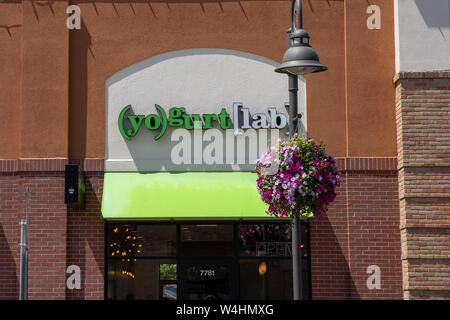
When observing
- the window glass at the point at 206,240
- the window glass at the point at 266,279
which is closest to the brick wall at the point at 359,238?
the window glass at the point at 266,279

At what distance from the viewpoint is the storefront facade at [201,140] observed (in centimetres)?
1648

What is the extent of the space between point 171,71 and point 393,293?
652 cm

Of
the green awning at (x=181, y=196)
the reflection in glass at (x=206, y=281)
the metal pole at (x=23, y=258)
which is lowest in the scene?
the reflection in glass at (x=206, y=281)

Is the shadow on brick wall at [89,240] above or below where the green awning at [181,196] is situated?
below

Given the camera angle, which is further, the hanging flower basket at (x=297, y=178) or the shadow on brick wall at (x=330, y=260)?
the shadow on brick wall at (x=330, y=260)

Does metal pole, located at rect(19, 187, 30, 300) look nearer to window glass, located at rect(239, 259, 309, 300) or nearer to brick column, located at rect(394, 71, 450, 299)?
window glass, located at rect(239, 259, 309, 300)

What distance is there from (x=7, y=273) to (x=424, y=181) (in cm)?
872

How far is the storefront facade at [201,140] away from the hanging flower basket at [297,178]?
371cm

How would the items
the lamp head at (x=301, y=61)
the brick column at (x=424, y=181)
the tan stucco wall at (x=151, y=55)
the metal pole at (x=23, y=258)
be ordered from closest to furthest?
1. the lamp head at (x=301, y=61)
2. the metal pole at (x=23, y=258)
3. the brick column at (x=424, y=181)
4. the tan stucco wall at (x=151, y=55)

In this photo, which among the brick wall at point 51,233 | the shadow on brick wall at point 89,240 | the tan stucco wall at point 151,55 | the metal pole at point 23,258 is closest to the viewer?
the metal pole at point 23,258

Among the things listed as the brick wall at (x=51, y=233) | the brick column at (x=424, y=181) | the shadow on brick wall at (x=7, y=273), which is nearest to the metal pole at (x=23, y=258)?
the brick wall at (x=51, y=233)

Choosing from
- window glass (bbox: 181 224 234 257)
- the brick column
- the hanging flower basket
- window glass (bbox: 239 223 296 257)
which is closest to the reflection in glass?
window glass (bbox: 181 224 234 257)

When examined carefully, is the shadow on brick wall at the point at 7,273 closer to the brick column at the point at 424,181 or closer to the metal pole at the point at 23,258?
the metal pole at the point at 23,258

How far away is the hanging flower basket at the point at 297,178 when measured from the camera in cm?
1233
